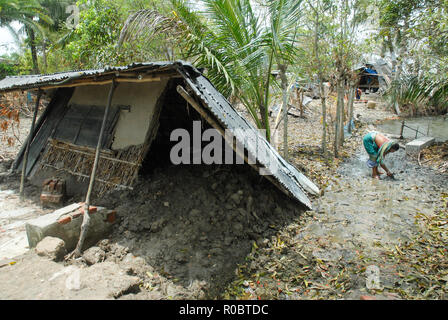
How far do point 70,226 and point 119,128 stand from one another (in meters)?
2.13

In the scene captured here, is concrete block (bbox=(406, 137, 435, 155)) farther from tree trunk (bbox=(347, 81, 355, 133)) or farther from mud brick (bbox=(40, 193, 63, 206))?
mud brick (bbox=(40, 193, 63, 206))

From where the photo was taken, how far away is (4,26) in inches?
683

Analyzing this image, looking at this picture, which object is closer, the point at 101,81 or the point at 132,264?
the point at 132,264

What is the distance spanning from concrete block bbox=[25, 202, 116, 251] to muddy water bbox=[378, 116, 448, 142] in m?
10.9

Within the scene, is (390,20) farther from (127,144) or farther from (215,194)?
(127,144)

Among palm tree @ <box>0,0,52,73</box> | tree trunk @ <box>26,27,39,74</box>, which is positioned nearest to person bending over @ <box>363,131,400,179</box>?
palm tree @ <box>0,0,52,73</box>

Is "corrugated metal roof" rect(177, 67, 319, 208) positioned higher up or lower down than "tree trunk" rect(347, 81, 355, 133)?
lower down

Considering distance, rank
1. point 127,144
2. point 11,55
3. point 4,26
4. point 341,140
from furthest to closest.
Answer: point 11,55 < point 4,26 < point 341,140 < point 127,144

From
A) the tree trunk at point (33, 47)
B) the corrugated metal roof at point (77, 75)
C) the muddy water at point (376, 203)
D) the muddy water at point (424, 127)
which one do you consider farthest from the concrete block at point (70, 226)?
the tree trunk at point (33, 47)

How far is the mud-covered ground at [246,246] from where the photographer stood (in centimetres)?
314

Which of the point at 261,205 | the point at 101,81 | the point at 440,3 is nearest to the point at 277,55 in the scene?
the point at 261,205

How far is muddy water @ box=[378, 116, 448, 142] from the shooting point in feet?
34.6

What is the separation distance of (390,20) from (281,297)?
7.15m

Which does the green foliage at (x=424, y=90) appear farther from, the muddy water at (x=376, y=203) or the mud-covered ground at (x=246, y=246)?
the mud-covered ground at (x=246, y=246)
